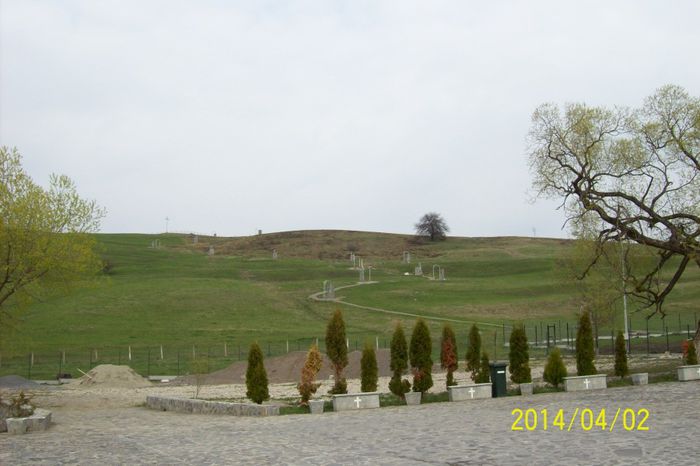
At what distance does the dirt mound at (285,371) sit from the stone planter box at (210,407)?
1368 cm

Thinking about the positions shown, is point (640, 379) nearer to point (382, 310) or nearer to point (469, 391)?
point (469, 391)

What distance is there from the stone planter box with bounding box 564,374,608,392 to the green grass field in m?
8.64

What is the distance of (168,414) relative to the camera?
1033 inches

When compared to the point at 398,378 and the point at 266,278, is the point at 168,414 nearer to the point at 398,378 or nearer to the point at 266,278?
the point at 398,378

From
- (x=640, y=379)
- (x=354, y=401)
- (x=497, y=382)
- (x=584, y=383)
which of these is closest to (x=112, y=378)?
(x=354, y=401)

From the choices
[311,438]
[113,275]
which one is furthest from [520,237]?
[311,438]

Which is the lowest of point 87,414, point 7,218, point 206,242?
point 87,414

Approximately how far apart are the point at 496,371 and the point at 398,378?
3.45 metres

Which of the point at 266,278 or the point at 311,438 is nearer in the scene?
the point at 311,438

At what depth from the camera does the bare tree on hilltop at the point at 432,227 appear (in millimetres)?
165375

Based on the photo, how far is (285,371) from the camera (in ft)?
148

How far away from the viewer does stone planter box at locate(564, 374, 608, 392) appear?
2712 centimetres

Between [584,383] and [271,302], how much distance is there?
6145cm

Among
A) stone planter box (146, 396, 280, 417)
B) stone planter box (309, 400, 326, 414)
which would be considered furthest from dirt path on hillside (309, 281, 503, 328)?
stone planter box (309, 400, 326, 414)
